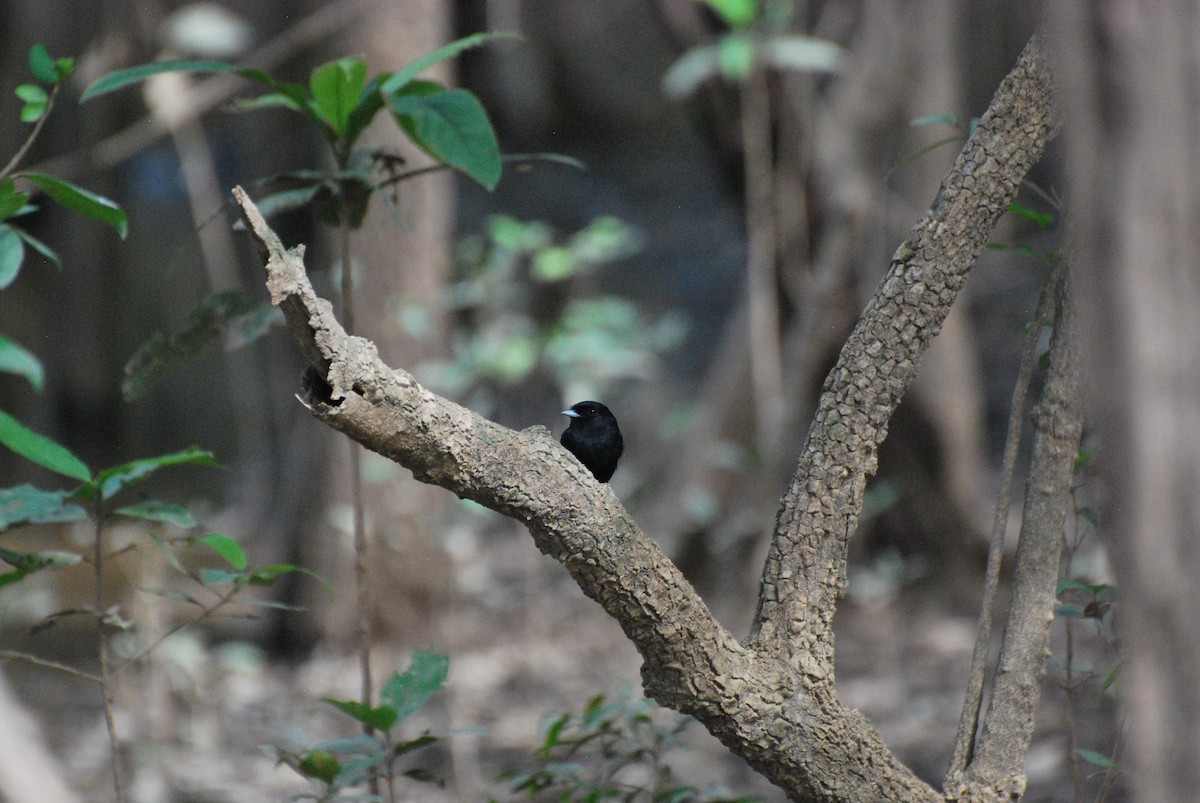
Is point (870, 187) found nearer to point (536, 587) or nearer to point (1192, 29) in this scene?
point (536, 587)

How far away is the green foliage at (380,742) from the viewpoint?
7.26 feet

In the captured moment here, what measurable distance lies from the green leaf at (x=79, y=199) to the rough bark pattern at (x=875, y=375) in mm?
1449

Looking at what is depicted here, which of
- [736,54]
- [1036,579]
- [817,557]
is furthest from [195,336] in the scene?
[736,54]

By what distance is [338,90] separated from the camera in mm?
2432

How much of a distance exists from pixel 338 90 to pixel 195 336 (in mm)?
677

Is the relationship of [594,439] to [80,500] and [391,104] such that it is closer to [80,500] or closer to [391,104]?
[391,104]

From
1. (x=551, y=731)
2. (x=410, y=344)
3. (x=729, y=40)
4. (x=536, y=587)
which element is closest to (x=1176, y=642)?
(x=551, y=731)

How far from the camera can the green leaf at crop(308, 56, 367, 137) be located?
240 cm

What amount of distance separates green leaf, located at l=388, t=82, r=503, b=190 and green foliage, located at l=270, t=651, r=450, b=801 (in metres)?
1.05

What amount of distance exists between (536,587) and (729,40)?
13.1ft

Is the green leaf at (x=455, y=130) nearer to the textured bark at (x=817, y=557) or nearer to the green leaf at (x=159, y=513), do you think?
the textured bark at (x=817, y=557)

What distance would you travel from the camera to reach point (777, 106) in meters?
5.26

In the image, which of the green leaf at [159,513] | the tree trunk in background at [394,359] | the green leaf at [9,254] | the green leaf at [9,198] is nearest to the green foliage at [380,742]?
the green leaf at [159,513]

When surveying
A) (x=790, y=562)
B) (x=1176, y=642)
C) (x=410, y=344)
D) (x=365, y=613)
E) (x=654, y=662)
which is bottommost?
(x=1176, y=642)
